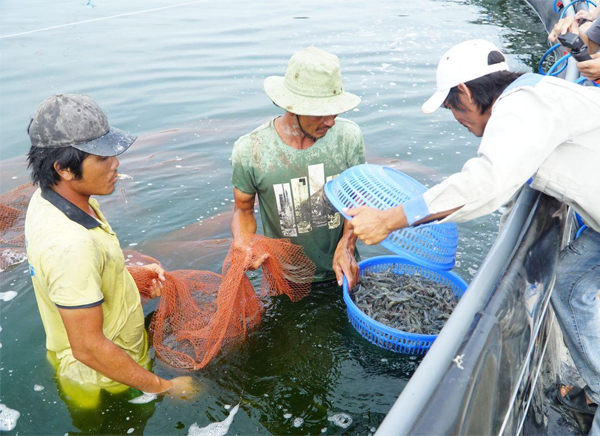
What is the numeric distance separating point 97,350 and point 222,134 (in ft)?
22.8

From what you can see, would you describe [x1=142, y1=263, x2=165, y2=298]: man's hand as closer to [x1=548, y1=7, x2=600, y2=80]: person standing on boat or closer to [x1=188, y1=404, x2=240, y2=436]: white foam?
[x1=188, y1=404, x2=240, y2=436]: white foam

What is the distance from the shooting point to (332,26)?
1594 centimetres

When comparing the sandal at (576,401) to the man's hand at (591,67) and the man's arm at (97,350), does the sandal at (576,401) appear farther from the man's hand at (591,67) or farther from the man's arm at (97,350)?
the man's arm at (97,350)

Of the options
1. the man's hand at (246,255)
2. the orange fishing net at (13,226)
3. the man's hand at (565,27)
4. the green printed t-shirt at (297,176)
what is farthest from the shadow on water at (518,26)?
the orange fishing net at (13,226)

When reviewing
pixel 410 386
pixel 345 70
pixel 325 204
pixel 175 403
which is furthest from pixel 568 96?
pixel 345 70

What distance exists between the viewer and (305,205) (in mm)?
4016

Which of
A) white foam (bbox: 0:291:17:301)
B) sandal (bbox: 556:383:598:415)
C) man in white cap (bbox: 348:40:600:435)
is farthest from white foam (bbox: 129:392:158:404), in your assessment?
sandal (bbox: 556:383:598:415)

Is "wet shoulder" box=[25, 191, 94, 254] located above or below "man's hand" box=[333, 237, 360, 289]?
above

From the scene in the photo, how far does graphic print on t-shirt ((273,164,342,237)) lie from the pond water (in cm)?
96

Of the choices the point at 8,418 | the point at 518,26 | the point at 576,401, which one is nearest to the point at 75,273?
the point at 8,418

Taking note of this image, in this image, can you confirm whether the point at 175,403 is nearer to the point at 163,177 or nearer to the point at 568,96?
the point at 568,96

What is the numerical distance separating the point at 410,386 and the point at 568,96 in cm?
173

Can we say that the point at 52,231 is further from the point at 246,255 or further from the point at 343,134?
the point at 343,134

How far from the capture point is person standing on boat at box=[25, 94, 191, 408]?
2652mm
